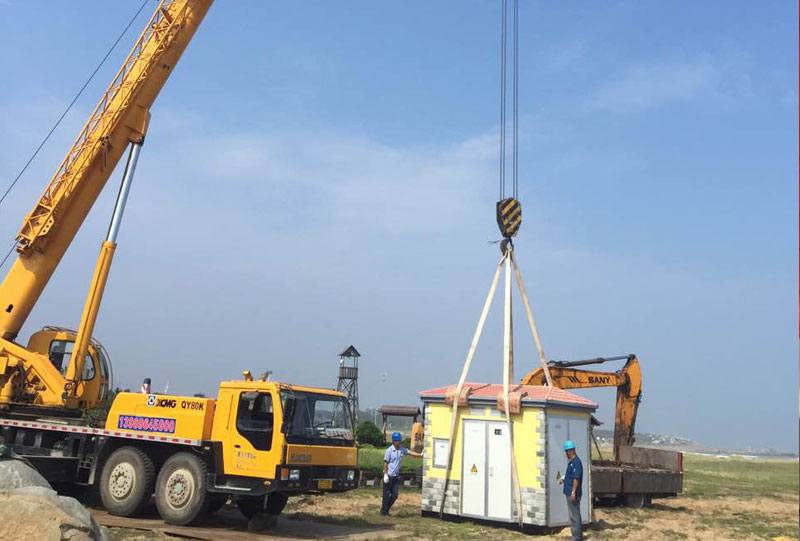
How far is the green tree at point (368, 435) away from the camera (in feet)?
108

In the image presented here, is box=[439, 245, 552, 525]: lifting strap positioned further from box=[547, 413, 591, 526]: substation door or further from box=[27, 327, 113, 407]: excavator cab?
box=[27, 327, 113, 407]: excavator cab

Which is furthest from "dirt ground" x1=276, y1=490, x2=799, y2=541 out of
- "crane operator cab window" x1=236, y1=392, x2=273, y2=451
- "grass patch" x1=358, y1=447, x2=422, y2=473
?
"crane operator cab window" x1=236, y1=392, x2=273, y2=451

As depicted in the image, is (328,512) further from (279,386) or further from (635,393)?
(635,393)

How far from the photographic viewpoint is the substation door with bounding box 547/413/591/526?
1441cm

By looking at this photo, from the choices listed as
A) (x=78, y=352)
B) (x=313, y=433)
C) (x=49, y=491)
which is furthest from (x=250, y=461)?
(x=78, y=352)

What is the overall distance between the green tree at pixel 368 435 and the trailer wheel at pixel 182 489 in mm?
19961

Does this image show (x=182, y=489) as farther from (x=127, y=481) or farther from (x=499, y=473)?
(x=499, y=473)

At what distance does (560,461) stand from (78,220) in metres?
13.1

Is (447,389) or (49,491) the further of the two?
(447,389)

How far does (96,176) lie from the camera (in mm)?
17516

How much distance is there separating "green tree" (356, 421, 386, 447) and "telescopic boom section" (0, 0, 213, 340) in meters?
18.7

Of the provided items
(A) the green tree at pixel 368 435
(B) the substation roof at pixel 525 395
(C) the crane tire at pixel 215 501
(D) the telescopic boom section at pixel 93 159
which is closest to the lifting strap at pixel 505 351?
(B) the substation roof at pixel 525 395

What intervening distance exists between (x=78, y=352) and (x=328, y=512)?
278 inches

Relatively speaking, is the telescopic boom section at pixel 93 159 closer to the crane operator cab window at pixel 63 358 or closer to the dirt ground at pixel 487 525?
the crane operator cab window at pixel 63 358
